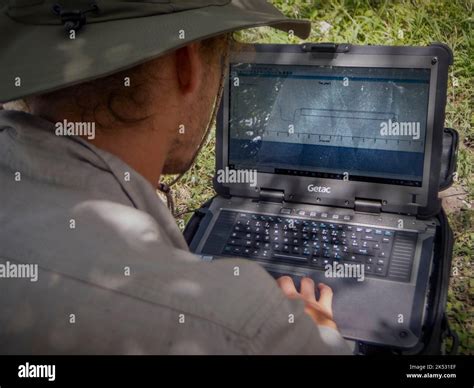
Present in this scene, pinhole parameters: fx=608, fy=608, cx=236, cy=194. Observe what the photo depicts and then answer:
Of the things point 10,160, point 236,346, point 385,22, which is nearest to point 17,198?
point 10,160

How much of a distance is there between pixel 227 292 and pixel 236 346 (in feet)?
0.27

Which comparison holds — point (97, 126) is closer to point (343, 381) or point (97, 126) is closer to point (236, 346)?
point (236, 346)

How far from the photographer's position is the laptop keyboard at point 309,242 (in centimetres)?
159

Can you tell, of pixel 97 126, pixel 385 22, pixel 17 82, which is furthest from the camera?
pixel 385 22

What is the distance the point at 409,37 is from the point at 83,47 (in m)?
2.94

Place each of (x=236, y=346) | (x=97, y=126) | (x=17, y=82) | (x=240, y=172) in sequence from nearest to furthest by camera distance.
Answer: (x=236, y=346), (x=17, y=82), (x=97, y=126), (x=240, y=172)

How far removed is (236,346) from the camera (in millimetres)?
896

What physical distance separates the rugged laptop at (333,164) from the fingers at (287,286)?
0.12 meters

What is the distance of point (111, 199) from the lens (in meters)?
1.07

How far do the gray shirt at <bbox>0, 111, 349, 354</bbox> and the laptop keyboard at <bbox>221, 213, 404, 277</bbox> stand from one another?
58 cm
